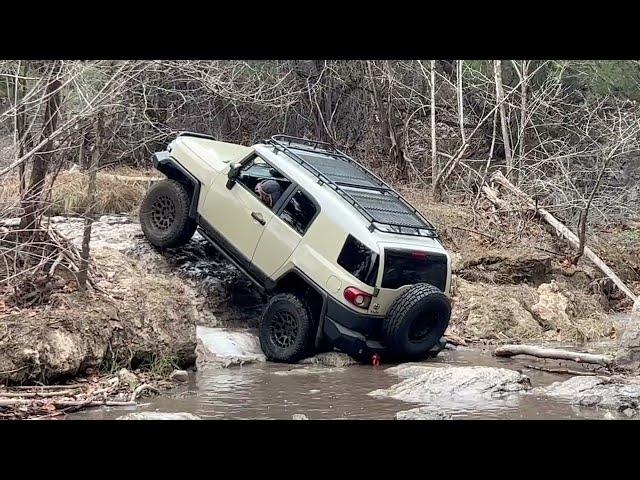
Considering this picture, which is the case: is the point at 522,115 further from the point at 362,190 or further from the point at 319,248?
the point at 319,248

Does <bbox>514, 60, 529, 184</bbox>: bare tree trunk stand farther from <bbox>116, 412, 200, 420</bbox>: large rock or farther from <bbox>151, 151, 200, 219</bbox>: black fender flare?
<bbox>116, 412, 200, 420</bbox>: large rock

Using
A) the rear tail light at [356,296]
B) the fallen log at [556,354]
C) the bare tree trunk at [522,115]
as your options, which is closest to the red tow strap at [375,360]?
the rear tail light at [356,296]

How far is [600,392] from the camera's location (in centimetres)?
709

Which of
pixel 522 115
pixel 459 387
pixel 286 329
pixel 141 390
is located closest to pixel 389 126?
pixel 522 115

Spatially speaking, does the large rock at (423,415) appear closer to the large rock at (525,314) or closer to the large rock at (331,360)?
the large rock at (331,360)

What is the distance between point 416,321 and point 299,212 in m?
2.01

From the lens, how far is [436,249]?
9.98 m

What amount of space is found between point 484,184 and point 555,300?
194 inches

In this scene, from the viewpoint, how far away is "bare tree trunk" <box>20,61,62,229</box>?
26.0ft

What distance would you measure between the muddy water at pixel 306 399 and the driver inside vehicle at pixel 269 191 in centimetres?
219

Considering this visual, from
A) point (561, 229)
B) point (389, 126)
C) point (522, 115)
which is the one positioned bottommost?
point (561, 229)
